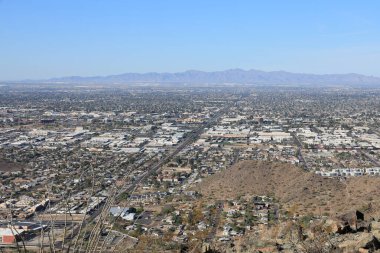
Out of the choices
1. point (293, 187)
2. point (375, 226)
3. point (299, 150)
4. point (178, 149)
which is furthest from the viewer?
point (178, 149)

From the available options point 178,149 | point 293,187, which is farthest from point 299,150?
point 293,187

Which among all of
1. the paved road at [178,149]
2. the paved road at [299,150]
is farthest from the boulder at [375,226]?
the paved road at [299,150]

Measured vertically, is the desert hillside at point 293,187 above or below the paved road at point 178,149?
above

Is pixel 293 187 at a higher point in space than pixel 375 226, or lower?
lower

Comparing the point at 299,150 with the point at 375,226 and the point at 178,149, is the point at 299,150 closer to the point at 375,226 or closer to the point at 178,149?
the point at 178,149

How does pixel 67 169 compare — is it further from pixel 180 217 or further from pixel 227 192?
pixel 180 217

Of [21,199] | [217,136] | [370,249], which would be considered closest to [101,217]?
[370,249]

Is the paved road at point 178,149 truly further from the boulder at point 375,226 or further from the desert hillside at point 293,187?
the boulder at point 375,226

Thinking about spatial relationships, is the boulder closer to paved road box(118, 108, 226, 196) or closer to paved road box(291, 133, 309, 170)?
paved road box(118, 108, 226, 196)
